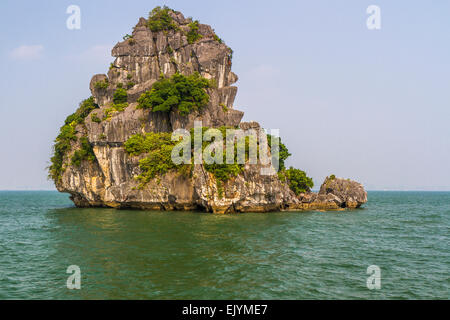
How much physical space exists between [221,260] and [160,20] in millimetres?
40893

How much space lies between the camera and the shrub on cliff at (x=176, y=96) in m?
36.6

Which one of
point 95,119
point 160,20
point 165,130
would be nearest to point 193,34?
point 160,20

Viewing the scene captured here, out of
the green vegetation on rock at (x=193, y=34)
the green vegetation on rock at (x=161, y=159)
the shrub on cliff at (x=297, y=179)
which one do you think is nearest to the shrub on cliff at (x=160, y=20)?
the green vegetation on rock at (x=193, y=34)

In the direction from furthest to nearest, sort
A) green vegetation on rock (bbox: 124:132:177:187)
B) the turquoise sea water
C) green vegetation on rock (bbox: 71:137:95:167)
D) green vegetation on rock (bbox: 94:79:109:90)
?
green vegetation on rock (bbox: 94:79:109:90) < green vegetation on rock (bbox: 71:137:95:167) < green vegetation on rock (bbox: 124:132:177:187) < the turquoise sea water

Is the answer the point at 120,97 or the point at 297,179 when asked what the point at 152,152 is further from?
the point at 297,179

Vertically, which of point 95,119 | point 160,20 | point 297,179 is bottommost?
point 297,179

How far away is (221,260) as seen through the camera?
580 inches

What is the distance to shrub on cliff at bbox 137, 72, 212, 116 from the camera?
36.6 metres

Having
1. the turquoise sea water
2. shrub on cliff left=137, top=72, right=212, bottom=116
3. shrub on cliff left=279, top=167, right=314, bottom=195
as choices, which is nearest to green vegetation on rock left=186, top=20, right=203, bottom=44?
shrub on cliff left=137, top=72, right=212, bottom=116

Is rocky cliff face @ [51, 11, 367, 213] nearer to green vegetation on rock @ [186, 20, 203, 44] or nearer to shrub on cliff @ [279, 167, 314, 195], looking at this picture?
green vegetation on rock @ [186, 20, 203, 44]

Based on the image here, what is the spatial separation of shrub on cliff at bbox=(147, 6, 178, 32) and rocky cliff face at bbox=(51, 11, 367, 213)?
0.64m

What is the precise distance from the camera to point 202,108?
129 ft
